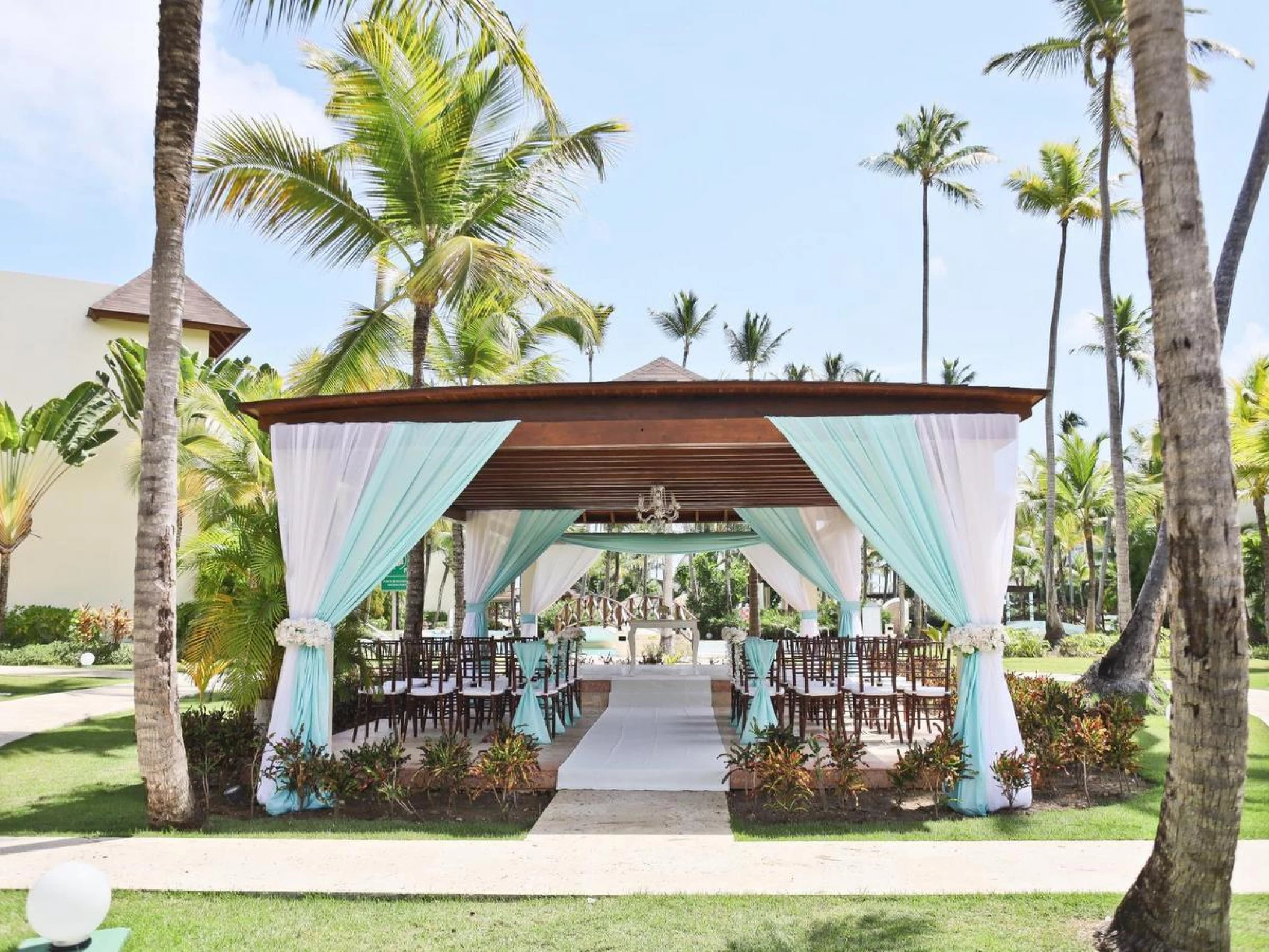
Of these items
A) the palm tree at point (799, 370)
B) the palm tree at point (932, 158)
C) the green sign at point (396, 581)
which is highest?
the palm tree at point (932, 158)

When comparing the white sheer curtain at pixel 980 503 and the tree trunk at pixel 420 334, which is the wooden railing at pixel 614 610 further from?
the white sheer curtain at pixel 980 503

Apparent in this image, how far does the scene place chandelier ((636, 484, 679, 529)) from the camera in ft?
38.1

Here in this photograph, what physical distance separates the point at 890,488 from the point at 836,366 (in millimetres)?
32261

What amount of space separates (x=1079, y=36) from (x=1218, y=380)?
1664cm

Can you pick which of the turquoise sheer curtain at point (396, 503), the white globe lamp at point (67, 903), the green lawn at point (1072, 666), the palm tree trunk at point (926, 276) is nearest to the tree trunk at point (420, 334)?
the turquoise sheer curtain at point (396, 503)

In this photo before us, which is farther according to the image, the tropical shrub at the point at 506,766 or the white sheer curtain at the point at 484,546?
the white sheer curtain at the point at 484,546

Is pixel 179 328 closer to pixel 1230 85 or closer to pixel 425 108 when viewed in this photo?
pixel 425 108

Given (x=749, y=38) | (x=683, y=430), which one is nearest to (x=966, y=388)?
(x=683, y=430)

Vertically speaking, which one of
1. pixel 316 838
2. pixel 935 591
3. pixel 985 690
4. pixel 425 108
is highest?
pixel 425 108

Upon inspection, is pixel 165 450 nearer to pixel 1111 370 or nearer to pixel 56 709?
pixel 56 709

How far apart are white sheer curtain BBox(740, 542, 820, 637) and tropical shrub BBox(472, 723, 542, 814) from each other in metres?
7.80

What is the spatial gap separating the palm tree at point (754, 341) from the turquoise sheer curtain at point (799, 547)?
23125 millimetres

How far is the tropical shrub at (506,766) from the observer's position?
22.4ft

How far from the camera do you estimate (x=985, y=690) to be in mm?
6930
